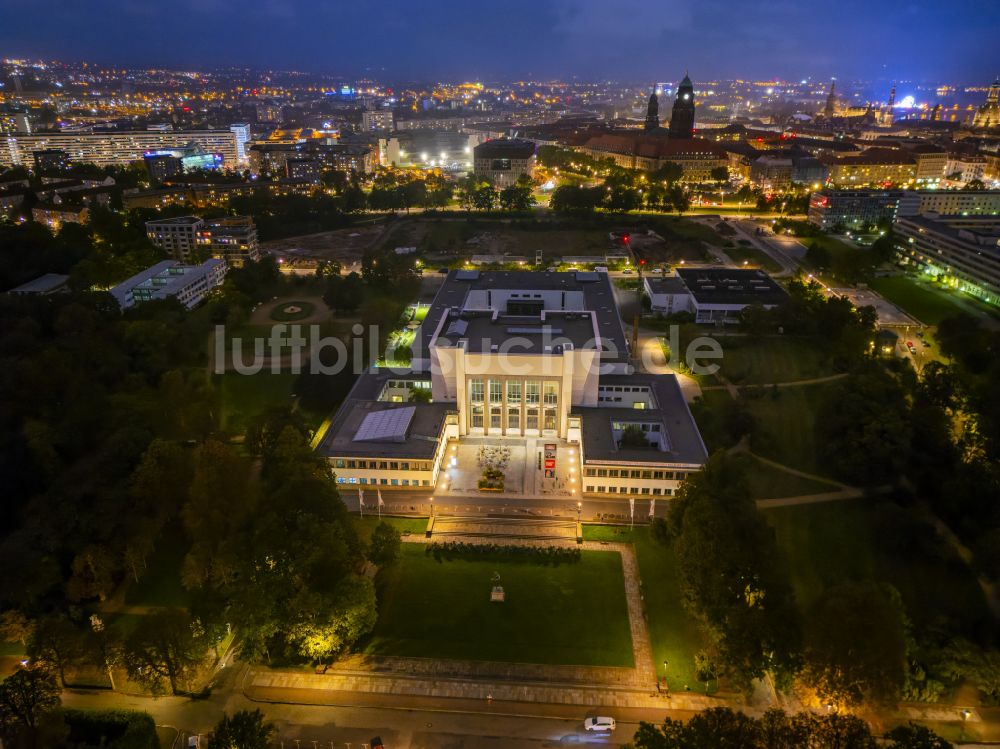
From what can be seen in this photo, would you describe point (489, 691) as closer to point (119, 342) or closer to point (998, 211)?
point (119, 342)

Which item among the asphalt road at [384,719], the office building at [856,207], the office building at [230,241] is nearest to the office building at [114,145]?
the office building at [230,241]

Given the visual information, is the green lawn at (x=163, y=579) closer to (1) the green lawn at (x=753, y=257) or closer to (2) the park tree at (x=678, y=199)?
(1) the green lawn at (x=753, y=257)

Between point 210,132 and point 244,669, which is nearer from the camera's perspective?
point 244,669

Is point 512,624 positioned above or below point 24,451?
below

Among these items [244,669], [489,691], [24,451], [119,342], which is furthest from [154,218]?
[489,691]

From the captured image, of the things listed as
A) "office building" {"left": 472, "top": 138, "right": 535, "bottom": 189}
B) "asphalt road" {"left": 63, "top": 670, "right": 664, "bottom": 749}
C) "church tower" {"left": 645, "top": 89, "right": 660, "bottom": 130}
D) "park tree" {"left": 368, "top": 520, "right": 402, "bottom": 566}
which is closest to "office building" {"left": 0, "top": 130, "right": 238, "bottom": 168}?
"office building" {"left": 472, "top": 138, "right": 535, "bottom": 189}
